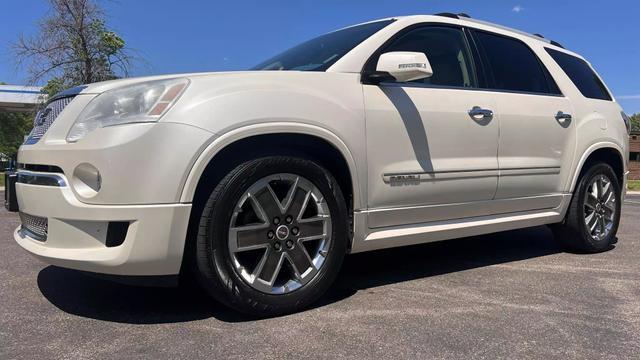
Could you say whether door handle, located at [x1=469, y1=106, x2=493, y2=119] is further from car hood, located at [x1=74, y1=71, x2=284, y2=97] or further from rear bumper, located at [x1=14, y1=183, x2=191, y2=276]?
rear bumper, located at [x1=14, y1=183, x2=191, y2=276]

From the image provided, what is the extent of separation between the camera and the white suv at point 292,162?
263cm

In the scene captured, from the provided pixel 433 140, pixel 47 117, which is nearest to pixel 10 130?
pixel 47 117

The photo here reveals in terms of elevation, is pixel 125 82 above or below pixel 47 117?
above

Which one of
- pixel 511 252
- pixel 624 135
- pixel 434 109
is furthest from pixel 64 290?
pixel 624 135

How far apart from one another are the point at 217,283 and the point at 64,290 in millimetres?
1265

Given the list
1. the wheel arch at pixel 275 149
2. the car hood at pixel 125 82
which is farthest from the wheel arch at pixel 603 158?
the car hood at pixel 125 82

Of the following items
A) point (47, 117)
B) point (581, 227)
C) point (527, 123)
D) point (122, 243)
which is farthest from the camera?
point (581, 227)

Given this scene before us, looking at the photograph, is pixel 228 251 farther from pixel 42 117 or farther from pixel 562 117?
pixel 562 117

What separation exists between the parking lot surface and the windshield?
59.3 inches

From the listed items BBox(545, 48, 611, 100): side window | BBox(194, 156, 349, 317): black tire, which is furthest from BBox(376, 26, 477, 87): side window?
BBox(545, 48, 611, 100): side window

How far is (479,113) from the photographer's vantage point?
381 cm

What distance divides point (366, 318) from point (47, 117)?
2.18 meters

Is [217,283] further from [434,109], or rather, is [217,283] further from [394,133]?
[434,109]

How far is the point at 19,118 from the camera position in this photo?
34438 millimetres
